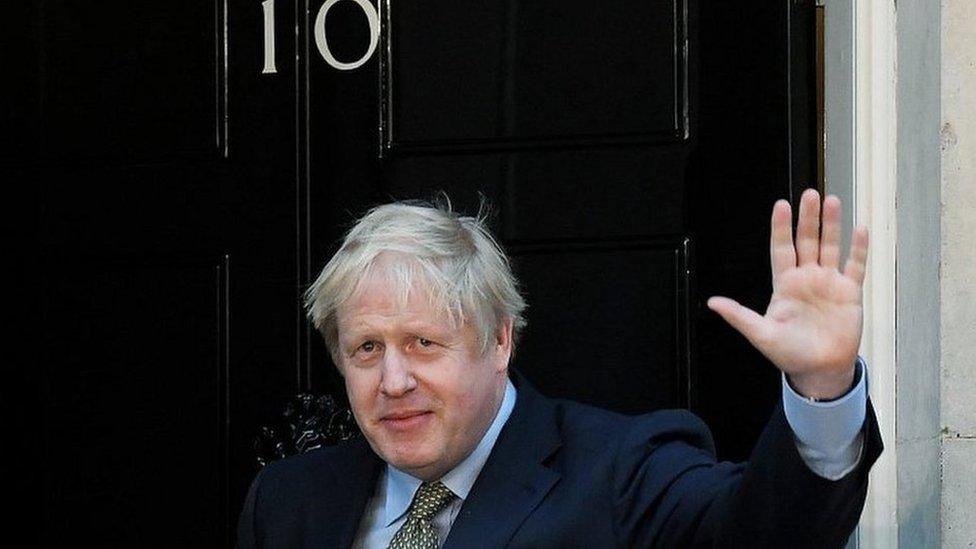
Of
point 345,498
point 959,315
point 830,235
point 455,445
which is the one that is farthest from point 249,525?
point 830,235

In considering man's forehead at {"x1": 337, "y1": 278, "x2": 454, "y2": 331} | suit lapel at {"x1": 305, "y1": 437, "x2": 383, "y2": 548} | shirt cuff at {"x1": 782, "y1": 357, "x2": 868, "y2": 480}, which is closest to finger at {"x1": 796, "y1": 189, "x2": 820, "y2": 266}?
shirt cuff at {"x1": 782, "y1": 357, "x2": 868, "y2": 480}

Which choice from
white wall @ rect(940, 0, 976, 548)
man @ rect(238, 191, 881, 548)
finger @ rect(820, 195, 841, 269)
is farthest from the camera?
white wall @ rect(940, 0, 976, 548)

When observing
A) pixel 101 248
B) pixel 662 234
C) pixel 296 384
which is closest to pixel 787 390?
pixel 662 234

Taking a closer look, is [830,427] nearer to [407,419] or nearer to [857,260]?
[857,260]

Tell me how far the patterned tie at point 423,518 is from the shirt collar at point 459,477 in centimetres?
2

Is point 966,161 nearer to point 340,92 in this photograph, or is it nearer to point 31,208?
point 340,92

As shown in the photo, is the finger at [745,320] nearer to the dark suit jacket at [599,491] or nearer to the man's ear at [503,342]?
the dark suit jacket at [599,491]

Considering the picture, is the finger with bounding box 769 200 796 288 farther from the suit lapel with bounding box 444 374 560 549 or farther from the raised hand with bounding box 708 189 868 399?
the suit lapel with bounding box 444 374 560 549

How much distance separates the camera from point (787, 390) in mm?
3584

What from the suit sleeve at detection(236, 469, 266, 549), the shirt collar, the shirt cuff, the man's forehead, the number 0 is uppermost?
the number 0

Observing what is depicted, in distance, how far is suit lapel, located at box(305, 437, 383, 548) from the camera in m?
4.47

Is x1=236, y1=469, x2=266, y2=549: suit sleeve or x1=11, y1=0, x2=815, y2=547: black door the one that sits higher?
x1=11, y1=0, x2=815, y2=547: black door

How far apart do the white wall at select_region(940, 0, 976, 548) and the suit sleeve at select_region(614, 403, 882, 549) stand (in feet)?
2.40

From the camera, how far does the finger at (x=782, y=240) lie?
11.3ft
